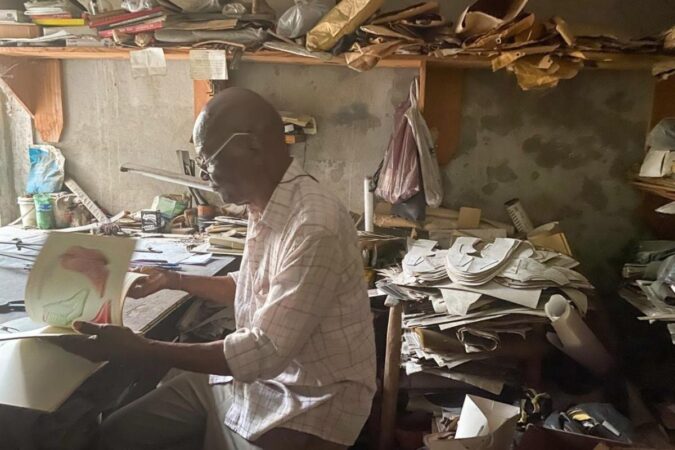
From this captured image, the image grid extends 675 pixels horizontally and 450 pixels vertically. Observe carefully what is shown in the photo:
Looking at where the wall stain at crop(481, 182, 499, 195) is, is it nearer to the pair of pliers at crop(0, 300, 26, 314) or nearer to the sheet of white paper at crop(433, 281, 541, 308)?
the sheet of white paper at crop(433, 281, 541, 308)

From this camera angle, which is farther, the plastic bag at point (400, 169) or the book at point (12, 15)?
the book at point (12, 15)

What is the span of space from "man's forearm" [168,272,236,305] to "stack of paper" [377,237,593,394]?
643mm

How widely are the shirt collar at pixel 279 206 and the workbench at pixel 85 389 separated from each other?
1.67ft

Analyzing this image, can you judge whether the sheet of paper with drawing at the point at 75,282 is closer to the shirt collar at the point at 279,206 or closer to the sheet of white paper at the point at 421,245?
the shirt collar at the point at 279,206

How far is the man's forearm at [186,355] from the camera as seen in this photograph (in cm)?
129

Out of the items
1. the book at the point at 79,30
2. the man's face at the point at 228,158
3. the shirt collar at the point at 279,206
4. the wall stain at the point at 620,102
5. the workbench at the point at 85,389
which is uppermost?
the book at the point at 79,30

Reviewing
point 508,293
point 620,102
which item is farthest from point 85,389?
point 620,102

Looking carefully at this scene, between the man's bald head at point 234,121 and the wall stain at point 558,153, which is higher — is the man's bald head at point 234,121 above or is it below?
above

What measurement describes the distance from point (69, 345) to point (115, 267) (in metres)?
0.21

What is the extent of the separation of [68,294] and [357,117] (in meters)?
1.70

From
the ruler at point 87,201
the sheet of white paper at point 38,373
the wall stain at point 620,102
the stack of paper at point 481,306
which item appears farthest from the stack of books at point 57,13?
the wall stain at point 620,102

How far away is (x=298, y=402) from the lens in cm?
141

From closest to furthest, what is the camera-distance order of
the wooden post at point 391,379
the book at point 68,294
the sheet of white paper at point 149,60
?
the book at point 68,294 < the wooden post at point 391,379 < the sheet of white paper at point 149,60

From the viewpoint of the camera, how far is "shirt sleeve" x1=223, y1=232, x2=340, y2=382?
50.1 inches
